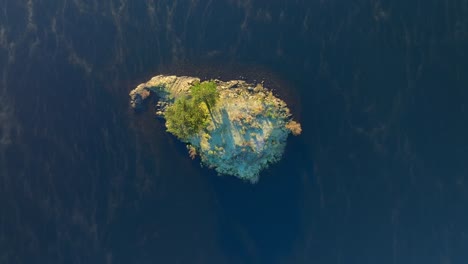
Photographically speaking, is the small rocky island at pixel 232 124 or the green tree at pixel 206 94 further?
the small rocky island at pixel 232 124

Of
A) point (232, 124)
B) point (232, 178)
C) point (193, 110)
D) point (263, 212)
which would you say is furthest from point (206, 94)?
point (263, 212)

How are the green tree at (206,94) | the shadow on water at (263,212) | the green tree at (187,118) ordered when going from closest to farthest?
the green tree at (206,94) < the green tree at (187,118) < the shadow on water at (263,212)

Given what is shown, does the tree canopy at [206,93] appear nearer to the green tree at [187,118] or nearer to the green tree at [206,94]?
the green tree at [206,94]

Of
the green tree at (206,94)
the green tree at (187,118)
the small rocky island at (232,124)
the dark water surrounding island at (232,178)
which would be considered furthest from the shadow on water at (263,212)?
the green tree at (206,94)

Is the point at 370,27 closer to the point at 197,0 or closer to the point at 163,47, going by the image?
the point at 197,0

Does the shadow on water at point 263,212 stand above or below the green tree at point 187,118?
below

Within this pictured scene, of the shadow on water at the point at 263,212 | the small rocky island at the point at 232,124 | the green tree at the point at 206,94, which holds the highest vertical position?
the green tree at the point at 206,94

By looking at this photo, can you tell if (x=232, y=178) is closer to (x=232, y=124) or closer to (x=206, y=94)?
(x=232, y=124)

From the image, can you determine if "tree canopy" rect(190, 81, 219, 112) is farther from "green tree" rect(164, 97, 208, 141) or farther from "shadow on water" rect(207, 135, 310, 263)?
"shadow on water" rect(207, 135, 310, 263)
